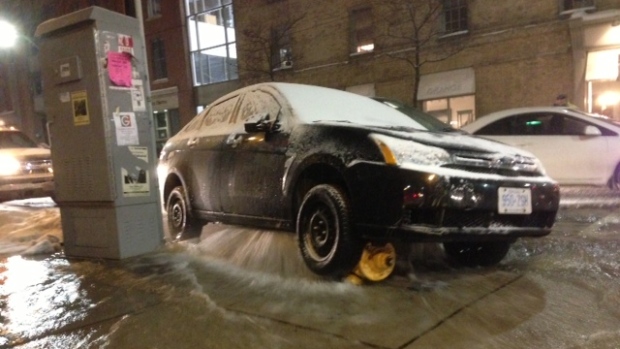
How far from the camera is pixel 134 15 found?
6.29 m

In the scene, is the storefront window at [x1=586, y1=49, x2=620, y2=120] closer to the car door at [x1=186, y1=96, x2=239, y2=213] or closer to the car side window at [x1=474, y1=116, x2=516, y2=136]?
the car side window at [x1=474, y1=116, x2=516, y2=136]

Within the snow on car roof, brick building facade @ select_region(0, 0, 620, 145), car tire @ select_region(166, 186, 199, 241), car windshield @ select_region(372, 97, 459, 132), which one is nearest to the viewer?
the snow on car roof

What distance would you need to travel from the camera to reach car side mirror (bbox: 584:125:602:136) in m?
7.69

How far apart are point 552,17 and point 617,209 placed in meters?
9.37

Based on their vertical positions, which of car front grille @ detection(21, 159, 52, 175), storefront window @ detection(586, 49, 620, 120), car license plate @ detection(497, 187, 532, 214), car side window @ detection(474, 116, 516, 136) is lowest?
car license plate @ detection(497, 187, 532, 214)

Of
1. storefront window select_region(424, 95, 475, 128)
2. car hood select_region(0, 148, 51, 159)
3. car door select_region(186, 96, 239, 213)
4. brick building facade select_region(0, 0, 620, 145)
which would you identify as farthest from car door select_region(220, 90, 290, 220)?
storefront window select_region(424, 95, 475, 128)

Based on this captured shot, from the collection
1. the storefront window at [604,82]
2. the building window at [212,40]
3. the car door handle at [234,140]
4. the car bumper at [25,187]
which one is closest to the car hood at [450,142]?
the car door handle at [234,140]

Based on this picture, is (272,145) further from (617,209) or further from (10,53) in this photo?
(10,53)

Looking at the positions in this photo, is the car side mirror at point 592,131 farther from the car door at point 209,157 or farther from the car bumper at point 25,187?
the car bumper at point 25,187

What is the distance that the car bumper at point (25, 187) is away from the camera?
9719 mm

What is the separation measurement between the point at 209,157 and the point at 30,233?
3.27m

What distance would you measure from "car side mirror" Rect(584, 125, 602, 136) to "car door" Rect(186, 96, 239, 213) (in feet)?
17.5

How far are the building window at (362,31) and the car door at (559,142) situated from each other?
10.7 metres

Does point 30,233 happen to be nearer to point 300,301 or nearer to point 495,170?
point 300,301
